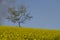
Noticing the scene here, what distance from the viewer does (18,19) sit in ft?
113

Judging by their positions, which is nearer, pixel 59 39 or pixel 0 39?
pixel 0 39

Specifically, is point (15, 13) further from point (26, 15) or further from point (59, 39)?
point (59, 39)

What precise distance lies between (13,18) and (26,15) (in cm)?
279

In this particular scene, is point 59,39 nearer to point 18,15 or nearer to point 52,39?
point 52,39

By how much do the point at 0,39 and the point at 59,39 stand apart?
5.45ft

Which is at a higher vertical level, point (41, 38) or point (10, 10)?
point (10, 10)

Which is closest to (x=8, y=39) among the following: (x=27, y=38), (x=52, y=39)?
(x=27, y=38)

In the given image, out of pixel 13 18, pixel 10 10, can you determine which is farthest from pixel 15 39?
pixel 13 18

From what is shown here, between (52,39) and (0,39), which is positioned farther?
(52,39)

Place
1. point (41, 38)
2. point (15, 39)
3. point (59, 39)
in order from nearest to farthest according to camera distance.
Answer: point (15, 39)
point (41, 38)
point (59, 39)

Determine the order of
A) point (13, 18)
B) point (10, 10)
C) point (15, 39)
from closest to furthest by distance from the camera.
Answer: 1. point (15, 39)
2. point (10, 10)
3. point (13, 18)

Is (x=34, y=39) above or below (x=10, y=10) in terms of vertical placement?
below

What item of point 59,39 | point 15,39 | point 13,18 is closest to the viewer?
point 15,39

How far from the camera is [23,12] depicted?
34500 mm
